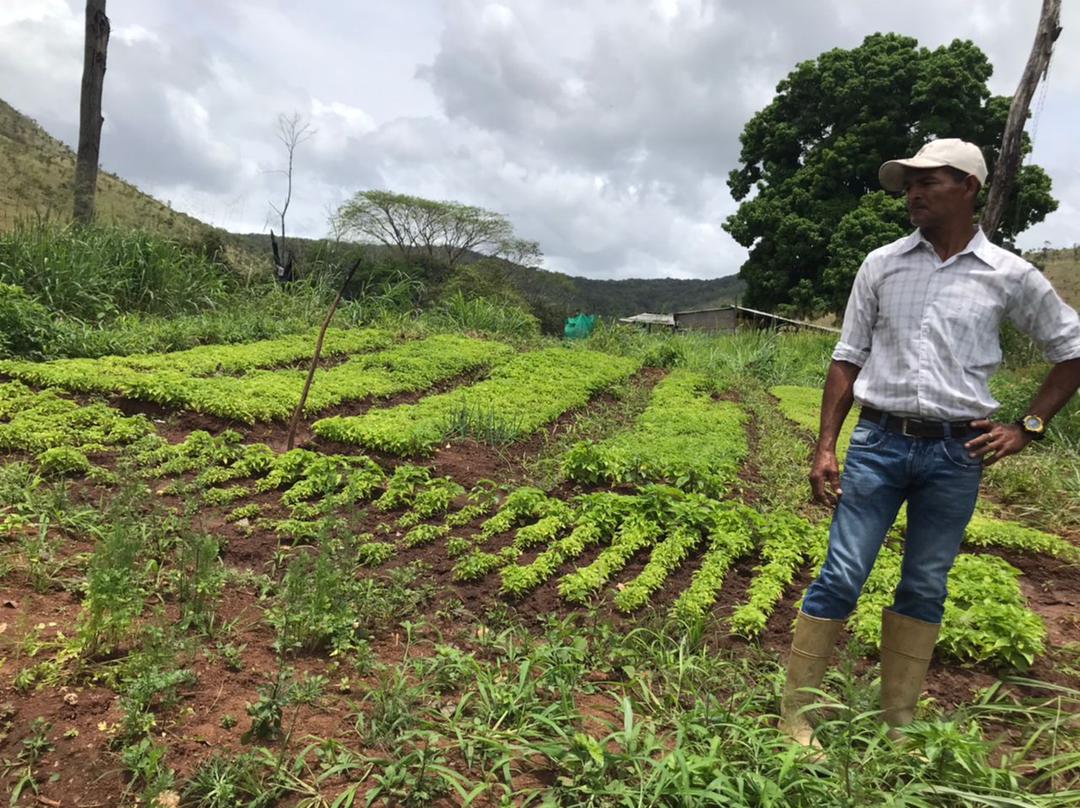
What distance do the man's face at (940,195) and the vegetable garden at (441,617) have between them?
1.33 m

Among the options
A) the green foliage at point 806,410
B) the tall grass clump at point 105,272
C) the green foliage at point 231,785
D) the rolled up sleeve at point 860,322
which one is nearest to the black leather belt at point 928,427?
the rolled up sleeve at point 860,322

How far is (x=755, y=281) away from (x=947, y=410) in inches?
878

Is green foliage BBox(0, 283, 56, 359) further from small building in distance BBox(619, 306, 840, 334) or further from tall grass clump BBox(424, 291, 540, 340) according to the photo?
small building in distance BBox(619, 306, 840, 334)

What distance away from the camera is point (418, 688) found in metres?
2.22

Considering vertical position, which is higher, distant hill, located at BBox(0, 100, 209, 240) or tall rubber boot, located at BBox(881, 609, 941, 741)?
distant hill, located at BBox(0, 100, 209, 240)

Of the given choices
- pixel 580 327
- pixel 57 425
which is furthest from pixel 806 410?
pixel 57 425

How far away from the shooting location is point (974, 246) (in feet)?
7.06

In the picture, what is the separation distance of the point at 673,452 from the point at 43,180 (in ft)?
83.3

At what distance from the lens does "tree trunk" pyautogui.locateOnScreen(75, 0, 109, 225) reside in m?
10.7

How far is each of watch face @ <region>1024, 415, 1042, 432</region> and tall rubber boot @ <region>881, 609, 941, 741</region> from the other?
2.28ft

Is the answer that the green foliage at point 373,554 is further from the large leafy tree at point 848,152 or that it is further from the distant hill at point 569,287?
the large leafy tree at point 848,152

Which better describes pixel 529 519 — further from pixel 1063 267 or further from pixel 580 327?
pixel 1063 267

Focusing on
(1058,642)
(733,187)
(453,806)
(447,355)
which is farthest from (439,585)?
(733,187)

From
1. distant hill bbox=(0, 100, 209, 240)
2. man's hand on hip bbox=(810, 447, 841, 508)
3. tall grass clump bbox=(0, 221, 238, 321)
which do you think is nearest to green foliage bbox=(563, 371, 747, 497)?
man's hand on hip bbox=(810, 447, 841, 508)
